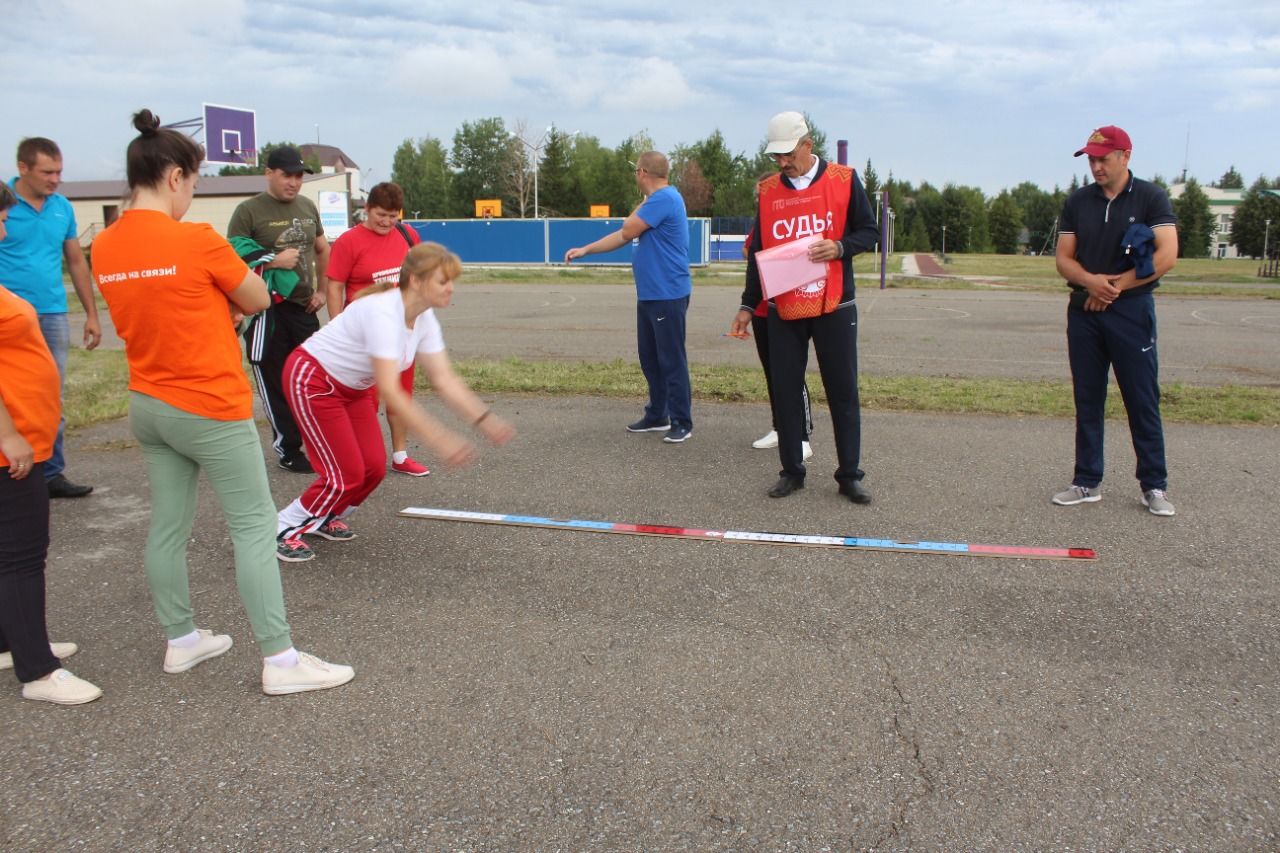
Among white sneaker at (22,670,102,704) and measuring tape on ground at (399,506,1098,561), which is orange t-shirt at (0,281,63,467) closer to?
white sneaker at (22,670,102,704)

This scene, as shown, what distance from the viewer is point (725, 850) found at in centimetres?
253

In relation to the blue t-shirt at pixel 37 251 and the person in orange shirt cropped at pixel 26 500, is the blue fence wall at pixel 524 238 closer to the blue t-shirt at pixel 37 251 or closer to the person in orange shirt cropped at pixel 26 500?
the blue t-shirt at pixel 37 251

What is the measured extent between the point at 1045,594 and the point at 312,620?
321cm

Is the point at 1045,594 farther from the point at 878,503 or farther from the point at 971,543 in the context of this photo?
the point at 878,503

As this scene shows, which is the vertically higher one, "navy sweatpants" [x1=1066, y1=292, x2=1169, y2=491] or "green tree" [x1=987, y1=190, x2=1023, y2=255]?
"green tree" [x1=987, y1=190, x2=1023, y2=255]

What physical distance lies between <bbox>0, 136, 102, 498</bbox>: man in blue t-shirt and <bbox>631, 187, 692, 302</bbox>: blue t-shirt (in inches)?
146

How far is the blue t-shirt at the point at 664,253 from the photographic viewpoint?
7184mm

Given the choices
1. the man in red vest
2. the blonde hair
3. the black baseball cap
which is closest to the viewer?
the blonde hair

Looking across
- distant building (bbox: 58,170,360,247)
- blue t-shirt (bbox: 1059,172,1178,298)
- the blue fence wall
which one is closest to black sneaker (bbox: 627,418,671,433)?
blue t-shirt (bbox: 1059,172,1178,298)

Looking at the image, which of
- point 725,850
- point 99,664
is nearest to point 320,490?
point 99,664

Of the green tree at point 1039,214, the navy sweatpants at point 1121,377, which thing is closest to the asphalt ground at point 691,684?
the navy sweatpants at point 1121,377

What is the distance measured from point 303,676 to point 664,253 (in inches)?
183

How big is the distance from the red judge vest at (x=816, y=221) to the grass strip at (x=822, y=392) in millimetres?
3121

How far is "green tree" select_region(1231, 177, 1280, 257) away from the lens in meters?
77.6
